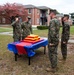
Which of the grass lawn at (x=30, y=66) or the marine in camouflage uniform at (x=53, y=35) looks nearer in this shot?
the marine in camouflage uniform at (x=53, y=35)

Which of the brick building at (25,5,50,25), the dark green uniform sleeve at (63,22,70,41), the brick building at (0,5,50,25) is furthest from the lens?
Result: the brick building at (25,5,50,25)

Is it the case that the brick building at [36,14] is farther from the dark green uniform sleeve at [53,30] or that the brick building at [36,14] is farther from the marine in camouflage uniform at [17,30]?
the dark green uniform sleeve at [53,30]

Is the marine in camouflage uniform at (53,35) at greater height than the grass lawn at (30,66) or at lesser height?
greater

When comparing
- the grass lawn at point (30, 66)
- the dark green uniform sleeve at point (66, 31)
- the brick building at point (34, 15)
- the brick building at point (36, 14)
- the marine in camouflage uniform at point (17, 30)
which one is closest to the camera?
the grass lawn at point (30, 66)

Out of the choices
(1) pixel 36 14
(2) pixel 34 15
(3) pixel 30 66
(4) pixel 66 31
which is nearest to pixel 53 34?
(4) pixel 66 31

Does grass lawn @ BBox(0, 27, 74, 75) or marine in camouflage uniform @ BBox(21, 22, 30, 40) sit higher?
marine in camouflage uniform @ BBox(21, 22, 30, 40)

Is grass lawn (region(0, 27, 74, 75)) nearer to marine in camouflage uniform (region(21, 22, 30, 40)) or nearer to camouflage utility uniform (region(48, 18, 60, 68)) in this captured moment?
camouflage utility uniform (region(48, 18, 60, 68))

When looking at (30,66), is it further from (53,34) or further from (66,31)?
(66,31)

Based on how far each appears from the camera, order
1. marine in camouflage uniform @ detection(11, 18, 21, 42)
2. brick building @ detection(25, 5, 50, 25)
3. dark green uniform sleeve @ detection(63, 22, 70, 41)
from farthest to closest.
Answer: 1. brick building @ detection(25, 5, 50, 25)
2. marine in camouflage uniform @ detection(11, 18, 21, 42)
3. dark green uniform sleeve @ detection(63, 22, 70, 41)

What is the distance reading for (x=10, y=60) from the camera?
7.68m

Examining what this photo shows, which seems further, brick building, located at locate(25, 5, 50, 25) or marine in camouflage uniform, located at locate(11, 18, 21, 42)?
brick building, located at locate(25, 5, 50, 25)

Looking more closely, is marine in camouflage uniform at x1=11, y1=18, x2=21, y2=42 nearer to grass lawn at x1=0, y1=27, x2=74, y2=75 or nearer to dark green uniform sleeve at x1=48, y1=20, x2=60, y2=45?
grass lawn at x1=0, y1=27, x2=74, y2=75

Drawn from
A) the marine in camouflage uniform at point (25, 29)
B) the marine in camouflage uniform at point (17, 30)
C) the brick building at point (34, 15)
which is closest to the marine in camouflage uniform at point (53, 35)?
the marine in camouflage uniform at point (25, 29)

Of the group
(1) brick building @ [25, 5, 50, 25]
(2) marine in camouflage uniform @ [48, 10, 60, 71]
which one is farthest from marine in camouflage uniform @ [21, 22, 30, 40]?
(1) brick building @ [25, 5, 50, 25]
